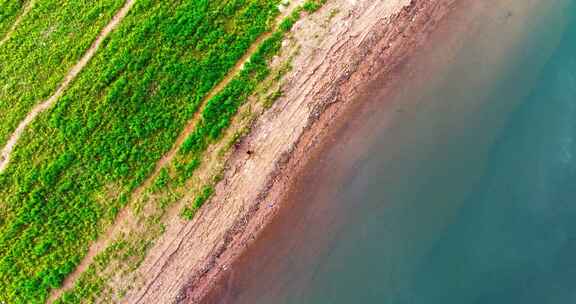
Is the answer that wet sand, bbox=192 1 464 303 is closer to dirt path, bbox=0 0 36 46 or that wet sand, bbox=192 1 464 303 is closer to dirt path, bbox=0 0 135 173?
dirt path, bbox=0 0 135 173

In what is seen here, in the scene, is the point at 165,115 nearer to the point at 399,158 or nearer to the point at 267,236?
the point at 267,236

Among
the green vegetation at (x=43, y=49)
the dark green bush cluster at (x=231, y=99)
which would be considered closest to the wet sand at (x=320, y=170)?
the dark green bush cluster at (x=231, y=99)

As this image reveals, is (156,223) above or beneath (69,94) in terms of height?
beneath

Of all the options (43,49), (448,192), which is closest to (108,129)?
(43,49)

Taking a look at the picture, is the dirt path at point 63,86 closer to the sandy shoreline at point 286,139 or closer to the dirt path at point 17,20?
the dirt path at point 17,20

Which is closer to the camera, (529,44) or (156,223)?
(156,223)

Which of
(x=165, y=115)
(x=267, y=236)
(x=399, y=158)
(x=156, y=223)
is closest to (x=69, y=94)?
(x=165, y=115)
